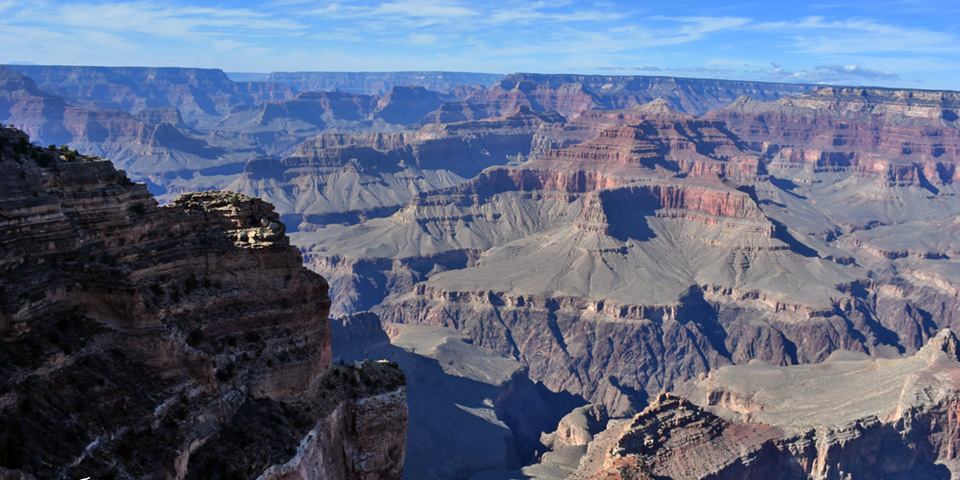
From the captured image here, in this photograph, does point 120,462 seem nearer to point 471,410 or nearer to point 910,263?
point 471,410

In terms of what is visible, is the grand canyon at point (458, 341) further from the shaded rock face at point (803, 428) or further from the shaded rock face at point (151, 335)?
the shaded rock face at point (803, 428)

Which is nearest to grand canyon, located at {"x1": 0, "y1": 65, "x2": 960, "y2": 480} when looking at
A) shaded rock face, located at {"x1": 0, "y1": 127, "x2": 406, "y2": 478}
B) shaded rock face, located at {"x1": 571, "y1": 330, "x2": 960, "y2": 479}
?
shaded rock face, located at {"x1": 0, "y1": 127, "x2": 406, "y2": 478}

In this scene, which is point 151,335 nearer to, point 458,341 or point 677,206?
point 458,341

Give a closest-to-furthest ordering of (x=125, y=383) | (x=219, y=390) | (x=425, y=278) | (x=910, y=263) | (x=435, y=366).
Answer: (x=125, y=383) < (x=219, y=390) < (x=435, y=366) < (x=425, y=278) < (x=910, y=263)

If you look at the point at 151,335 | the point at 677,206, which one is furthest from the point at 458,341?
the point at 151,335

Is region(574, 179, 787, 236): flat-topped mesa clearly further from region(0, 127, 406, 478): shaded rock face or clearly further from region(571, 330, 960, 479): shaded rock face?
region(0, 127, 406, 478): shaded rock face

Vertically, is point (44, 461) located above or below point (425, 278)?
above

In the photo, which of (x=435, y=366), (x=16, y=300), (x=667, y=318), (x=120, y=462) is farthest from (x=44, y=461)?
(x=667, y=318)
